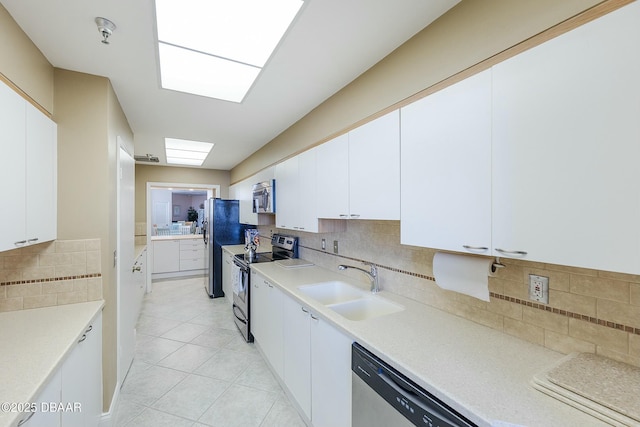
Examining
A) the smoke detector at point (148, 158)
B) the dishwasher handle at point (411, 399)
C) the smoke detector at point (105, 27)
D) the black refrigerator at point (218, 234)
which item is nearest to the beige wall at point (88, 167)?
the smoke detector at point (105, 27)

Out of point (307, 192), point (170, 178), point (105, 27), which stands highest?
point (105, 27)

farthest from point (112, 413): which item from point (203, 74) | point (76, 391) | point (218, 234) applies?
point (218, 234)

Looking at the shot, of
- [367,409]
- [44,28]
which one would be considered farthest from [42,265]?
[367,409]

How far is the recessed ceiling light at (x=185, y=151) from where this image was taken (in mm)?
3864

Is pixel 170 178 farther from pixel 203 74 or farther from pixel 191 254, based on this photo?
pixel 203 74

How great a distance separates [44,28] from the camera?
1.46 metres

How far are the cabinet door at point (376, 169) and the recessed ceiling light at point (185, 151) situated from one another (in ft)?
9.36

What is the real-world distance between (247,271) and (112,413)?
1532 millimetres

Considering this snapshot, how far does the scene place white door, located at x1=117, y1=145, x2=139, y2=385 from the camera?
2244mm

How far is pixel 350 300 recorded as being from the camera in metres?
2.04

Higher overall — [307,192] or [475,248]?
[307,192]

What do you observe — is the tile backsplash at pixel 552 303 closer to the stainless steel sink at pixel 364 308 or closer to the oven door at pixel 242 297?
the stainless steel sink at pixel 364 308

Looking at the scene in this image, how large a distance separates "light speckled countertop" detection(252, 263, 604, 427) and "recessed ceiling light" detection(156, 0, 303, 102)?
1.65m

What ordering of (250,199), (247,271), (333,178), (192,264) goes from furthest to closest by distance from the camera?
(192,264), (250,199), (247,271), (333,178)
